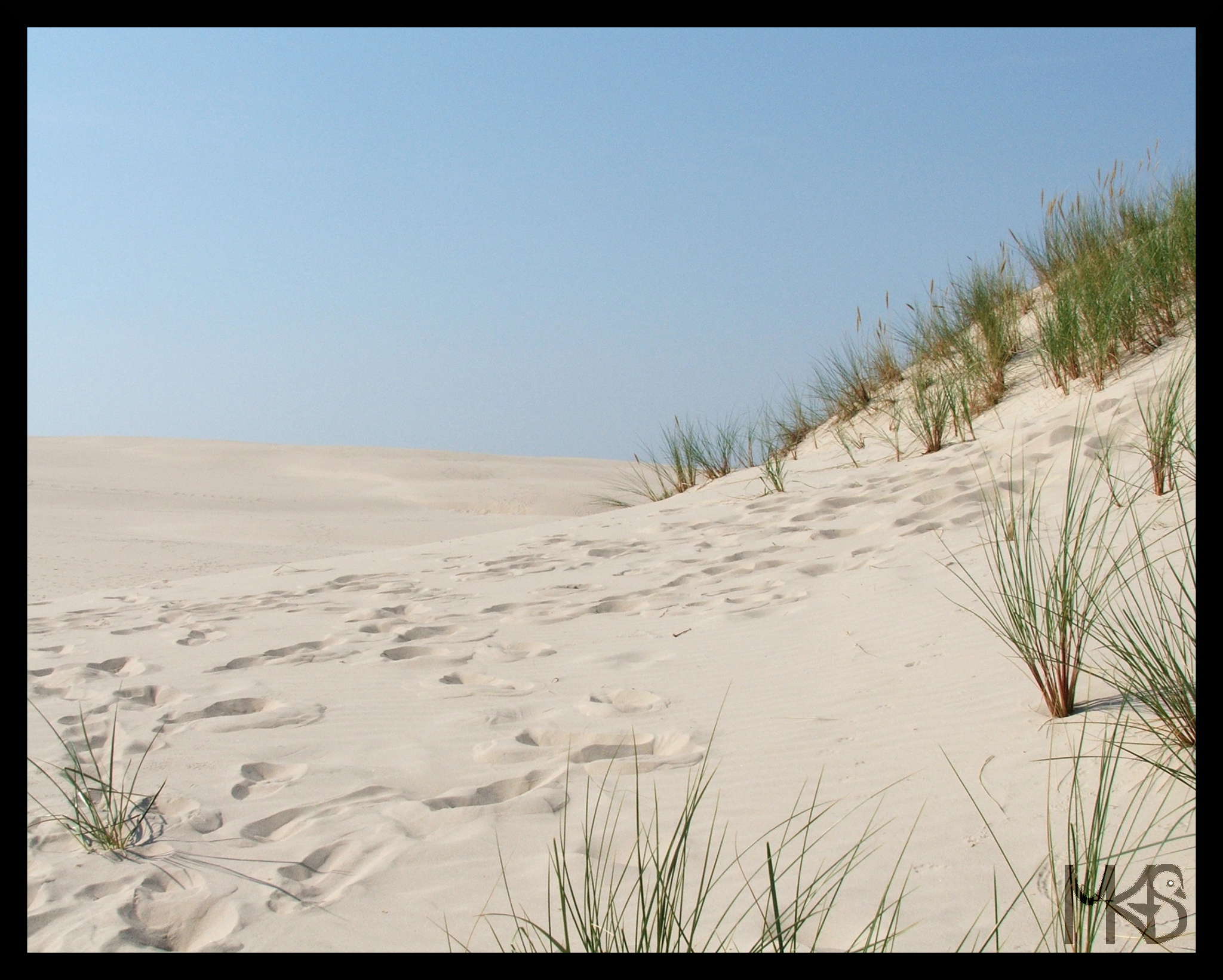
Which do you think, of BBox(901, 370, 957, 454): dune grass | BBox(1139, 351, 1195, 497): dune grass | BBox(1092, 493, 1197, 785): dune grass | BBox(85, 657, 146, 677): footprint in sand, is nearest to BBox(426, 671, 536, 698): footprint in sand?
BBox(85, 657, 146, 677): footprint in sand

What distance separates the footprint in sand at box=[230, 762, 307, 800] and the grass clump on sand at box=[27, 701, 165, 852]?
0.62 ft

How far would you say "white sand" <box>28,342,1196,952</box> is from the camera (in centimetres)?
174

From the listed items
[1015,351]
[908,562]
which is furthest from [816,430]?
[908,562]

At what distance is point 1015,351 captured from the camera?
714cm

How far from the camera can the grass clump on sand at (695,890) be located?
141 centimetres

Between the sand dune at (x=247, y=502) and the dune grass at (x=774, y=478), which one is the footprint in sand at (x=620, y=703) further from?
the sand dune at (x=247, y=502)

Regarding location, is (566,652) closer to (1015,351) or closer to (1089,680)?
(1089,680)

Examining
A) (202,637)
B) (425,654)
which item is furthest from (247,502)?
(425,654)

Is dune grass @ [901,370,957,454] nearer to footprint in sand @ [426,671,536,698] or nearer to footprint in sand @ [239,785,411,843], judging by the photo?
footprint in sand @ [426,671,536,698]

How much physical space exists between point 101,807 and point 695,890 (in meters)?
1.37

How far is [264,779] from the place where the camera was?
2.36 meters

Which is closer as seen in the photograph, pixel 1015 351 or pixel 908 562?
pixel 908 562

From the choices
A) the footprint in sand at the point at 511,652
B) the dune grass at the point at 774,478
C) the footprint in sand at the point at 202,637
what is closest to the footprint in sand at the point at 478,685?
the footprint in sand at the point at 511,652
